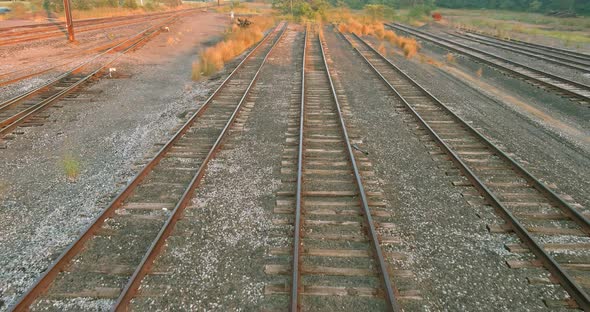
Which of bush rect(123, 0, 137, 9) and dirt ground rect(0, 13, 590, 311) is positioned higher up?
bush rect(123, 0, 137, 9)

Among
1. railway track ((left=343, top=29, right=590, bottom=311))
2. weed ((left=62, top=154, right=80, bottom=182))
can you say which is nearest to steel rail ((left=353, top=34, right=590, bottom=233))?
railway track ((left=343, top=29, right=590, bottom=311))

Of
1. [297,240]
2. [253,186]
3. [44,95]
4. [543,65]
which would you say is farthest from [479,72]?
[44,95]

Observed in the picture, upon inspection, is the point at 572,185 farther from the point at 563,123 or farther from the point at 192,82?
the point at 192,82

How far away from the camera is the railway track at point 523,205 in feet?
15.2

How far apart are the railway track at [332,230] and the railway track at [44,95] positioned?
7.06 metres

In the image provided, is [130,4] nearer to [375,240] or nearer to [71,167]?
[71,167]

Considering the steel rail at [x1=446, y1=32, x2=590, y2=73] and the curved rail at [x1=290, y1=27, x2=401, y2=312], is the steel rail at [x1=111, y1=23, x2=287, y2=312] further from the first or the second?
the steel rail at [x1=446, y1=32, x2=590, y2=73]

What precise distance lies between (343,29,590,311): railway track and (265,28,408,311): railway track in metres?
1.84

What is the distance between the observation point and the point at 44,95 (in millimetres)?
11602

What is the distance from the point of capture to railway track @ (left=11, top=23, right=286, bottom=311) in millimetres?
4145

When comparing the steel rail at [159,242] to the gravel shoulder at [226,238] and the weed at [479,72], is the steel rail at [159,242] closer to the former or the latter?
the gravel shoulder at [226,238]

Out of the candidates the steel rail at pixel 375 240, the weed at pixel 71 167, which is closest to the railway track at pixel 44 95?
the weed at pixel 71 167

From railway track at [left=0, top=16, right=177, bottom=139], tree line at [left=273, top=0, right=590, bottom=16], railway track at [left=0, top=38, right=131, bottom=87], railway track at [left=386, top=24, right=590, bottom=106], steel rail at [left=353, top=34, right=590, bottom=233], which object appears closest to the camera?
steel rail at [left=353, top=34, right=590, bottom=233]

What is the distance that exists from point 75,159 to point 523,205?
8669mm
